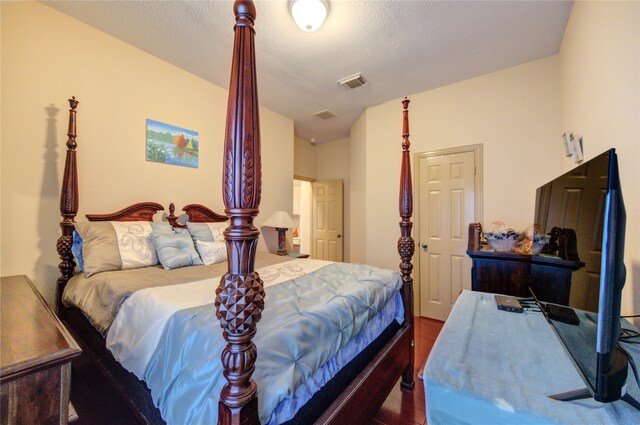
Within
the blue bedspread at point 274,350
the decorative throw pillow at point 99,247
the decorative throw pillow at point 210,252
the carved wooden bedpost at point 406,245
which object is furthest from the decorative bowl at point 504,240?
the decorative throw pillow at point 99,247

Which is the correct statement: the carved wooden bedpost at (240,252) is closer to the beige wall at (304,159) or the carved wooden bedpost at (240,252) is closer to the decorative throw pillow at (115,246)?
the decorative throw pillow at (115,246)

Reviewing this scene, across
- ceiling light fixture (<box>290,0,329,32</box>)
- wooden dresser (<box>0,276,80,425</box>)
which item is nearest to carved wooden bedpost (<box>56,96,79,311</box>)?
wooden dresser (<box>0,276,80,425</box>)

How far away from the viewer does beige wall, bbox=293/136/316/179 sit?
17.3 feet

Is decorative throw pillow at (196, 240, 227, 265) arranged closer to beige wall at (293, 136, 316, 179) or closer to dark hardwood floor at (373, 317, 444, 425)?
dark hardwood floor at (373, 317, 444, 425)

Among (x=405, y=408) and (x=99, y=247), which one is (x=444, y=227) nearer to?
(x=405, y=408)

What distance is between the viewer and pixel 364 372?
1397 mm

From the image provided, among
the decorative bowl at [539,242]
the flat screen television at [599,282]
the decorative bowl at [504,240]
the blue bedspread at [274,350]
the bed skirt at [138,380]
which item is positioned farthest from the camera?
the decorative bowl at [504,240]

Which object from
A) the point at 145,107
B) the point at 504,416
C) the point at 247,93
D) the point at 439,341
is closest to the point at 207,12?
the point at 145,107

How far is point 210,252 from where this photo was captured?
2410 mm

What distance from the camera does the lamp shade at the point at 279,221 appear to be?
3791 millimetres

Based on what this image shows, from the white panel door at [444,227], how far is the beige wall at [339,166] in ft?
6.29

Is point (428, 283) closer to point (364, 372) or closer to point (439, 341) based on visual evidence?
point (364, 372)

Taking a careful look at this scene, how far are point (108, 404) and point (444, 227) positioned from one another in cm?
361

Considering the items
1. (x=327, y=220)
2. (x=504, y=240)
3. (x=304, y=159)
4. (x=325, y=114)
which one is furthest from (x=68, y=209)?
(x=327, y=220)
